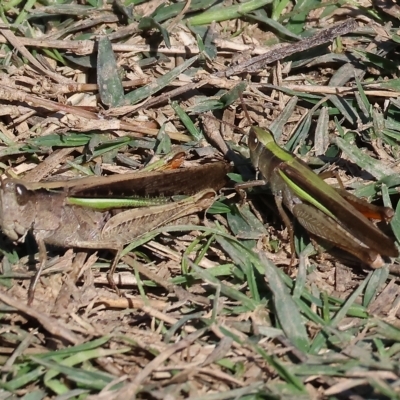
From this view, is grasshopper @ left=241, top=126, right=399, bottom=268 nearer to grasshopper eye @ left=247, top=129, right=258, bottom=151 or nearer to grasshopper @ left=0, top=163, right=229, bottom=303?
grasshopper eye @ left=247, top=129, right=258, bottom=151

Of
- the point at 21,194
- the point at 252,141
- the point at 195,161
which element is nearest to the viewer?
the point at 21,194

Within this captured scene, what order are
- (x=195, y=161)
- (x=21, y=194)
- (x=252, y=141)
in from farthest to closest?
1. (x=195, y=161)
2. (x=252, y=141)
3. (x=21, y=194)

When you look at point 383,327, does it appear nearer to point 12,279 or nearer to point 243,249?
point 243,249

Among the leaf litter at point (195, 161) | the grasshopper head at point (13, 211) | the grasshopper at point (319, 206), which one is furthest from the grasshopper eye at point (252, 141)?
the grasshopper head at point (13, 211)

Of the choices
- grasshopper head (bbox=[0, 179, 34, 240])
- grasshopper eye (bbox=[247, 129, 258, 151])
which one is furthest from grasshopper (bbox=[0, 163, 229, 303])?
grasshopper eye (bbox=[247, 129, 258, 151])

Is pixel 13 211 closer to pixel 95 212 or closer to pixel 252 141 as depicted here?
pixel 95 212

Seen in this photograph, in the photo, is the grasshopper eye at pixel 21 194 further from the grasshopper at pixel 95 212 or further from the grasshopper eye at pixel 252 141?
the grasshopper eye at pixel 252 141

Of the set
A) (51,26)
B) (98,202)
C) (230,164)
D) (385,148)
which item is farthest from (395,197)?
(51,26)

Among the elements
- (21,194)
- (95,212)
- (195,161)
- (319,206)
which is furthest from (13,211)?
(319,206)

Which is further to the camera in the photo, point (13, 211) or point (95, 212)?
point (95, 212)
